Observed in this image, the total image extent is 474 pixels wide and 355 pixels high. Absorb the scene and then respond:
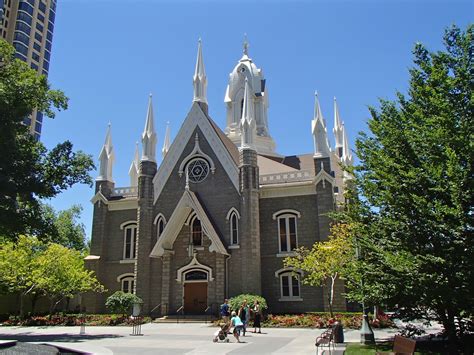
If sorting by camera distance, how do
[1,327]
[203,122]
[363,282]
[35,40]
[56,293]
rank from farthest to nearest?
[35,40]
[203,122]
[56,293]
[1,327]
[363,282]

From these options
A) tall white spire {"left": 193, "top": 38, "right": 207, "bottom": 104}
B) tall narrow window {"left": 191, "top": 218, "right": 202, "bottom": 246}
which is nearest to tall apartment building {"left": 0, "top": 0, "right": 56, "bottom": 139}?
tall white spire {"left": 193, "top": 38, "right": 207, "bottom": 104}

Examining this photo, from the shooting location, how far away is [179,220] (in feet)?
98.6

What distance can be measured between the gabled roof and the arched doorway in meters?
2.46

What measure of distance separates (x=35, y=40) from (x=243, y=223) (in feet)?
254

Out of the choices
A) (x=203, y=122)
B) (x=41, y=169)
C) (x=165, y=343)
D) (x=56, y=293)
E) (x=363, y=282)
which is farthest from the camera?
(x=203, y=122)

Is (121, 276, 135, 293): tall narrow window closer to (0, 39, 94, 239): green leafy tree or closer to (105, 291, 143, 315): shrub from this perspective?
(105, 291, 143, 315): shrub

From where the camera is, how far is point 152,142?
33.4 metres

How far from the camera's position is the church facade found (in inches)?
1112

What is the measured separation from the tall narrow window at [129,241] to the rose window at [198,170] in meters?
6.54

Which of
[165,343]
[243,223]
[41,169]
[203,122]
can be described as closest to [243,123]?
[203,122]

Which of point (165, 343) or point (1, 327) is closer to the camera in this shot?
point (165, 343)

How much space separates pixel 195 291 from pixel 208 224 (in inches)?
192

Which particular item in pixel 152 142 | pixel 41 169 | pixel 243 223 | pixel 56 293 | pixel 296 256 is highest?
pixel 152 142

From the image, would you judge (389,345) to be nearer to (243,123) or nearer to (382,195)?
(382,195)
